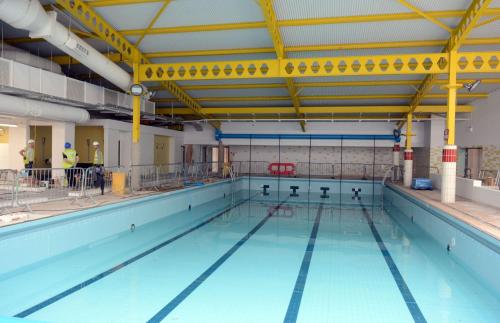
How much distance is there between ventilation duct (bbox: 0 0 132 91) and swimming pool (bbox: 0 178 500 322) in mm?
3605

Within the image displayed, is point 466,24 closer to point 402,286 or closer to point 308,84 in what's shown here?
point 308,84

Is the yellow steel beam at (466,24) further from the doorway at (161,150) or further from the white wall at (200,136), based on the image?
the white wall at (200,136)

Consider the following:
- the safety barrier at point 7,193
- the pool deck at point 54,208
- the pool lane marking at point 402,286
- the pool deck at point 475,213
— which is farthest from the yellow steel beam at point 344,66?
the safety barrier at point 7,193

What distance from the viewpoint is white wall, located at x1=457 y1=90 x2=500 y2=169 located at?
12.5 metres

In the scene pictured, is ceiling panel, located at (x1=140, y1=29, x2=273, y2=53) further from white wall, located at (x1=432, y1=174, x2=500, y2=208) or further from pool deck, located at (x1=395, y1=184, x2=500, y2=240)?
white wall, located at (x1=432, y1=174, x2=500, y2=208)

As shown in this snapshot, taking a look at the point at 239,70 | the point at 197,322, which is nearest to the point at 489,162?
the point at 239,70

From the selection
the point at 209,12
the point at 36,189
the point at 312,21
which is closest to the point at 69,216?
the point at 36,189

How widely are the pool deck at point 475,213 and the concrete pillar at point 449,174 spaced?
21cm

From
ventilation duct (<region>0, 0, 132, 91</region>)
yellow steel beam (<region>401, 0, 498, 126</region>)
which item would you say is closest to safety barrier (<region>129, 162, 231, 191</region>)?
ventilation duct (<region>0, 0, 132, 91</region>)

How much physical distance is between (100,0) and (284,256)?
7.06 metres

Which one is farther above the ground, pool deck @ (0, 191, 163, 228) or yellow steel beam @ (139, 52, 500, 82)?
yellow steel beam @ (139, 52, 500, 82)

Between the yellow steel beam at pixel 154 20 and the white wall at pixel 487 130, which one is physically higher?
the yellow steel beam at pixel 154 20

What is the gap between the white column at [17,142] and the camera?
10727 mm

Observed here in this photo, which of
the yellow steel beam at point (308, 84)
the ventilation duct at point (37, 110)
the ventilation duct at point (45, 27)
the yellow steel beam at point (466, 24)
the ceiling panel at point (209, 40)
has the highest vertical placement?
the ceiling panel at point (209, 40)
